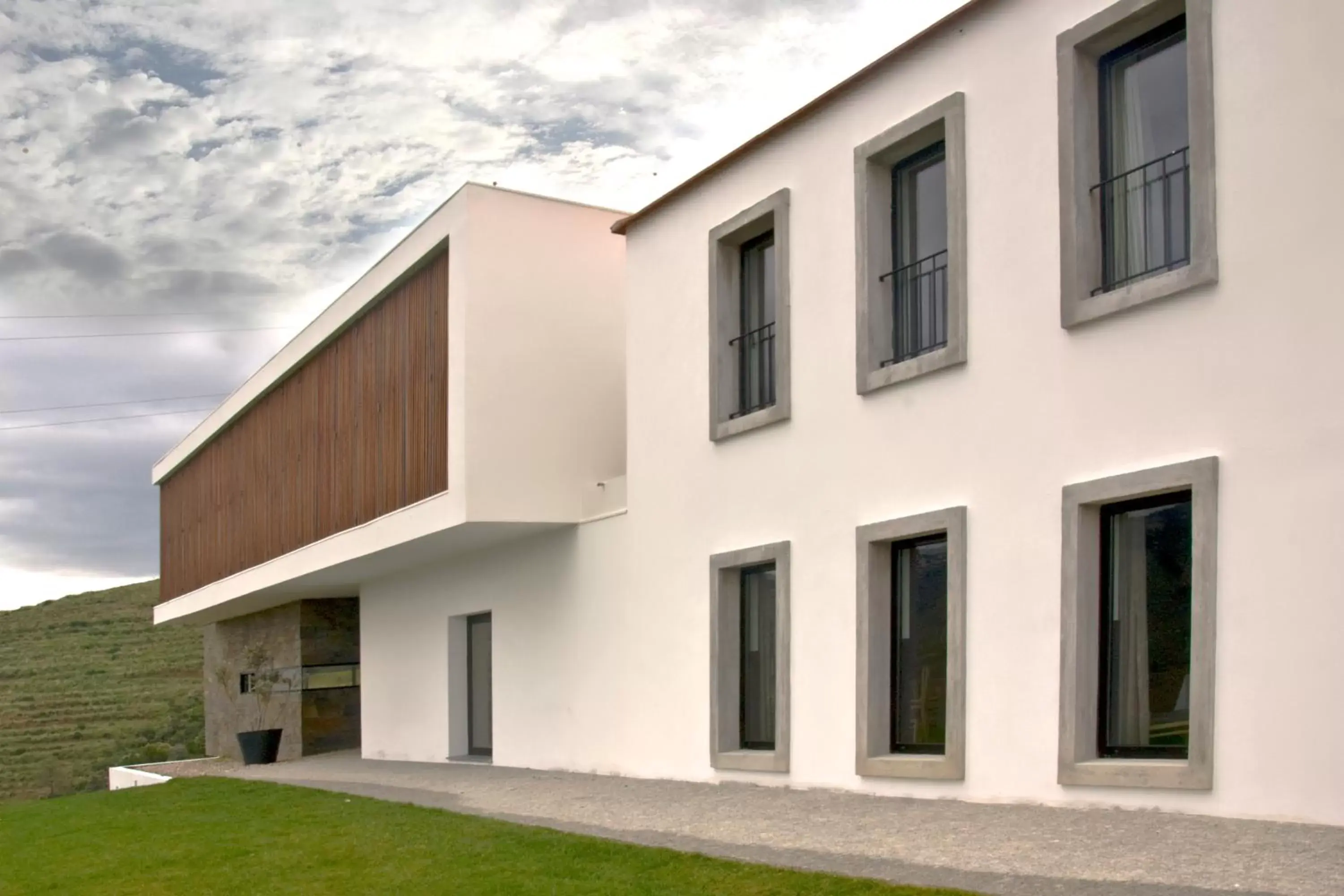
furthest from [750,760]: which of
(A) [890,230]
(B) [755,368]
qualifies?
(A) [890,230]

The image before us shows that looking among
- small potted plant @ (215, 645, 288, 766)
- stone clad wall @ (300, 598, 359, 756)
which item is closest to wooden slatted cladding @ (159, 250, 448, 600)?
stone clad wall @ (300, 598, 359, 756)

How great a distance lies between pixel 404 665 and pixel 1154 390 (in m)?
17.1

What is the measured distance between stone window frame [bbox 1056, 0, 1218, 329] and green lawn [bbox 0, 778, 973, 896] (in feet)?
15.3

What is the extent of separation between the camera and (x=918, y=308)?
13.2 m

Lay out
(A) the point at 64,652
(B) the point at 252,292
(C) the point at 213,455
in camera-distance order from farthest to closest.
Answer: (A) the point at 64,652 < (C) the point at 213,455 < (B) the point at 252,292

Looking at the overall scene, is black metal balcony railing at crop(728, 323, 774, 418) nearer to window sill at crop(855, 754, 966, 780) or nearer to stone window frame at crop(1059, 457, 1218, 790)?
window sill at crop(855, 754, 966, 780)

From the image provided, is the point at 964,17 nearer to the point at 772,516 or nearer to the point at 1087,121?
the point at 1087,121

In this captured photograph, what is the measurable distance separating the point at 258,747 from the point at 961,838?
21284mm

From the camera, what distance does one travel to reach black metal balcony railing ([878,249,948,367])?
13.0m

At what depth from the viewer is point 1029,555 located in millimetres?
11367

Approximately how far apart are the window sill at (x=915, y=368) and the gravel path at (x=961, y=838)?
3.53 meters

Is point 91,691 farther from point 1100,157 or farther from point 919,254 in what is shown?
point 1100,157

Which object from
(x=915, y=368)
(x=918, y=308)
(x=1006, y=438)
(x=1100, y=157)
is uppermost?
(x=1100, y=157)

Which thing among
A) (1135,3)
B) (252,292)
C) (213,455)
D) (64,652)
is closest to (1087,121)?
(1135,3)
